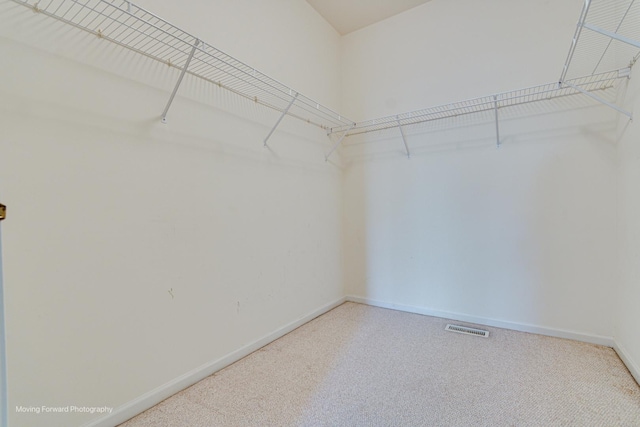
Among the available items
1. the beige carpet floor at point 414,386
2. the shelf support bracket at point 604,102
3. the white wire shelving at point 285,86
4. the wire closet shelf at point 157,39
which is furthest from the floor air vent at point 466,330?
the wire closet shelf at point 157,39

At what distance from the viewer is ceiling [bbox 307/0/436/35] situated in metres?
2.48

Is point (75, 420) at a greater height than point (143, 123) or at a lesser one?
lesser

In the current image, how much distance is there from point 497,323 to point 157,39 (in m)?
2.83

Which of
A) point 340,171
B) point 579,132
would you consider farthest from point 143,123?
point 579,132

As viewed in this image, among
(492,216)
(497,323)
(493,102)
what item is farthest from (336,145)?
(497,323)

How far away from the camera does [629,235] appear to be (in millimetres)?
1650

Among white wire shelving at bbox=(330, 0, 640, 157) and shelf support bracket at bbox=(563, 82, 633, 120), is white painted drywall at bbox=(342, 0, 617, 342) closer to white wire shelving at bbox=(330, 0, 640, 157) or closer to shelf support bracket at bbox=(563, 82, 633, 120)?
white wire shelving at bbox=(330, 0, 640, 157)

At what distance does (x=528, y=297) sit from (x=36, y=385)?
281cm

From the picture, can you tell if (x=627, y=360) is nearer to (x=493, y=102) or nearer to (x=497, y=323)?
(x=497, y=323)

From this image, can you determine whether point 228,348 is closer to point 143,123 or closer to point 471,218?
point 143,123

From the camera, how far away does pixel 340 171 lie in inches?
115

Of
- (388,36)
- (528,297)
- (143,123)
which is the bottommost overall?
(528,297)

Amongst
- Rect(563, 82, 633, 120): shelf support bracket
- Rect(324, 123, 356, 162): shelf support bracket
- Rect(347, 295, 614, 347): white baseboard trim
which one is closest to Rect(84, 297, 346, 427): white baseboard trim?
Rect(347, 295, 614, 347): white baseboard trim

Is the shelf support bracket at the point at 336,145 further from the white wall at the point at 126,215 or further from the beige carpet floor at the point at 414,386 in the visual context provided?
the beige carpet floor at the point at 414,386
